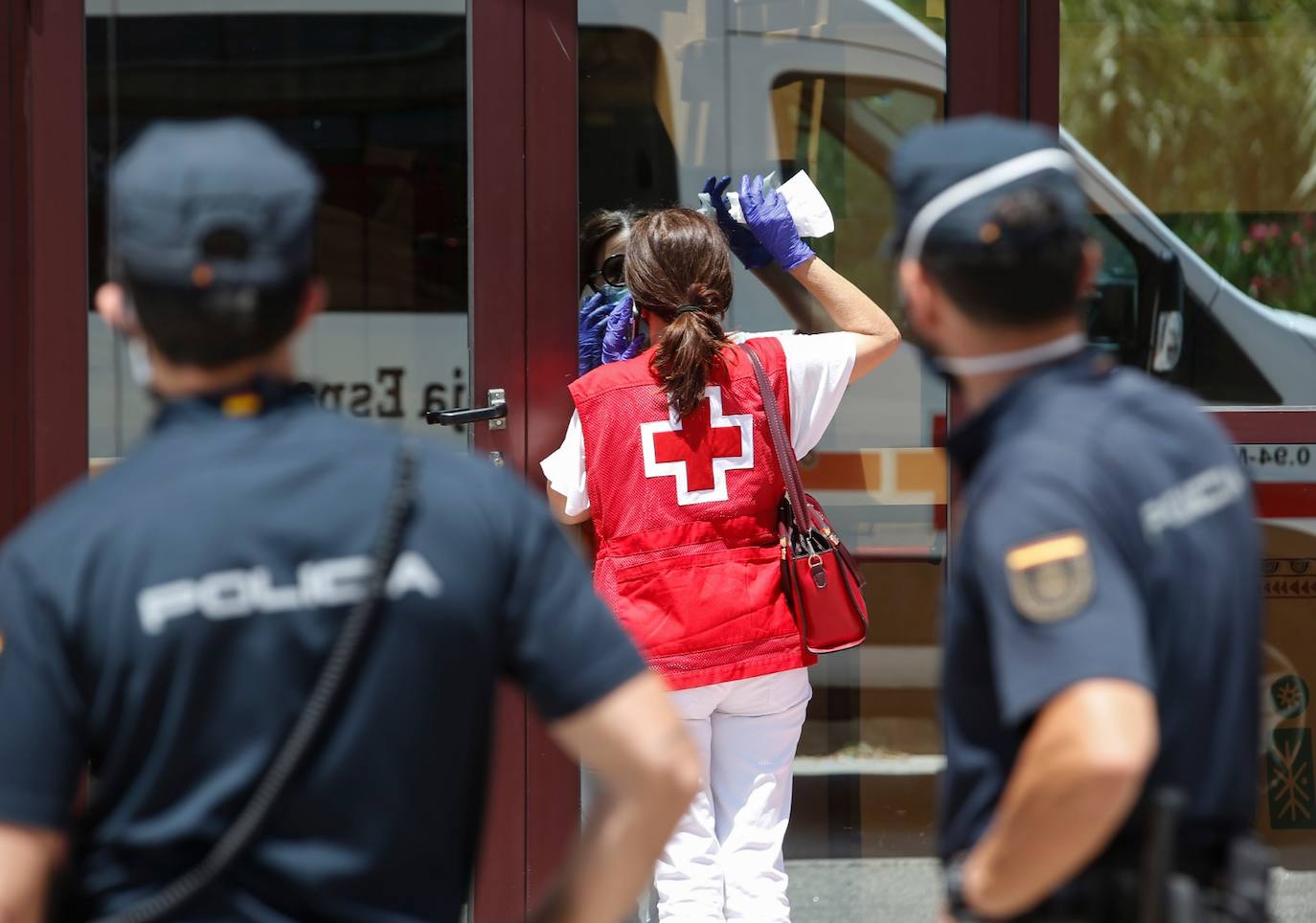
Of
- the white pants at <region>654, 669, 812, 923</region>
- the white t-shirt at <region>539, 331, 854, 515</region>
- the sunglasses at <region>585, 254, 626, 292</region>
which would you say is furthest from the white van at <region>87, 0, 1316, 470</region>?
the white pants at <region>654, 669, 812, 923</region>

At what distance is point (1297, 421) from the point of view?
148 inches

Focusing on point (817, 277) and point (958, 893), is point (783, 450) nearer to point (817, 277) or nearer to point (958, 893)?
point (817, 277)

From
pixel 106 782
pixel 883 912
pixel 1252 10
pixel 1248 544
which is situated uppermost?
pixel 1252 10

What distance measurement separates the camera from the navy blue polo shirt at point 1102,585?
1.36 metres

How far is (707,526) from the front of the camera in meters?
3.06

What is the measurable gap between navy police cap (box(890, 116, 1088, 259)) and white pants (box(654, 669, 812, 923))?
1741 millimetres

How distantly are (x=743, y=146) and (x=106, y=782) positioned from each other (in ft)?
8.90

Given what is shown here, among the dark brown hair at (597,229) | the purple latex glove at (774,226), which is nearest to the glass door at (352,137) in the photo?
the dark brown hair at (597,229)

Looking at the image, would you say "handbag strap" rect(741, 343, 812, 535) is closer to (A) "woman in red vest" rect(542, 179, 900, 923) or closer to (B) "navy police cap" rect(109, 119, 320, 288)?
(A) "woman in red vest" rect(542, 179, 900, 923)

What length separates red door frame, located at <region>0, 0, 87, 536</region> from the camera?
142 inches

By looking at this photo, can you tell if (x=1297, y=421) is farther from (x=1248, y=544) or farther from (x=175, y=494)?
(x=175, y=494)

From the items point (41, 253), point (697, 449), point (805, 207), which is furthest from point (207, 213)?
point (41, 253)

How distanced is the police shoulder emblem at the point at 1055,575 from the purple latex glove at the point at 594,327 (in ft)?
7.49

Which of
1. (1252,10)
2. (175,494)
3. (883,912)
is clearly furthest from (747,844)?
(1252,10)
